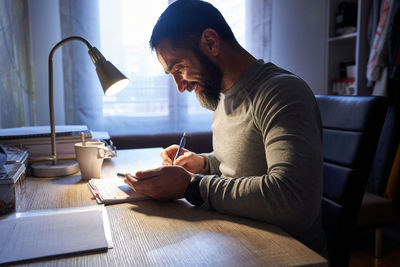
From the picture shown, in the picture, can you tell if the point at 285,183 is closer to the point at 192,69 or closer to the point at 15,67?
the point at 192,69

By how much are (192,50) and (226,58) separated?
0.12 metres

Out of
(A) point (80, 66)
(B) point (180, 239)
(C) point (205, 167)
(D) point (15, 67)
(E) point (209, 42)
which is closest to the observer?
(B) point (180, 239)

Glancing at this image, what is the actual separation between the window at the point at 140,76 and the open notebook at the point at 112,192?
1.56 metres

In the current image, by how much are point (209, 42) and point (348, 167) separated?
1.70ft

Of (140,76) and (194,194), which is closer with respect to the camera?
(194,194)

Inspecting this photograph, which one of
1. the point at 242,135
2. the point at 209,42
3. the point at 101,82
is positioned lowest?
the point at 242,135

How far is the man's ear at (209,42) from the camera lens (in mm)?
938

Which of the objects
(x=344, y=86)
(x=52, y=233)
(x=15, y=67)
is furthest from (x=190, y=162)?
(x=344, y=86)

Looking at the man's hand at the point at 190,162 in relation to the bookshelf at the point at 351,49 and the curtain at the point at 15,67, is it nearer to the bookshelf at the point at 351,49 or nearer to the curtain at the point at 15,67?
the curtain at the point at 15,67

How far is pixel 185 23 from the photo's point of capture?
0.91 metres

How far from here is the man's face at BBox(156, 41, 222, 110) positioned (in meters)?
0.95

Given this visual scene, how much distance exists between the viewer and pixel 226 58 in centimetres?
100

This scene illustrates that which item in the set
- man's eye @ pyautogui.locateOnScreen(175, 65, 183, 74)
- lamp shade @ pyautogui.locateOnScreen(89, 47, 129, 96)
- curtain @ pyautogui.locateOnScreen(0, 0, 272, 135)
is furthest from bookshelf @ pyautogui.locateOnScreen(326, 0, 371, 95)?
lamp shade @ pyautogui.locateOnScreen(89, 47, 129, 96)

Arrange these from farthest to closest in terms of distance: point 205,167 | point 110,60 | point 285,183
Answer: point 110,60 → point 205,167 → point 285,183
